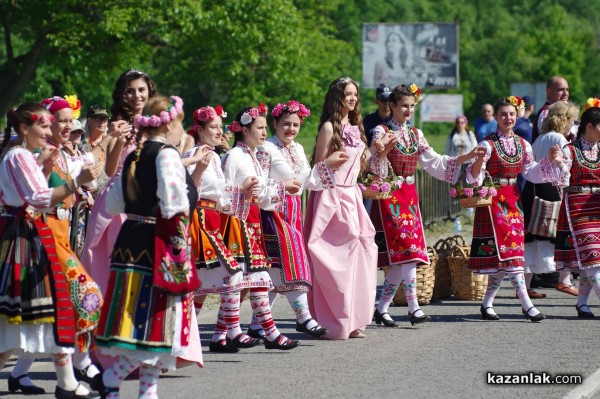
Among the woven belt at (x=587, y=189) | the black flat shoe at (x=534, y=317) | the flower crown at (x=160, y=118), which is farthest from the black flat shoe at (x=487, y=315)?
the flower crown at (x=160, y=118)

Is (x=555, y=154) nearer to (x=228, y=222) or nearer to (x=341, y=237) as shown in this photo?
(x=341, y=237)

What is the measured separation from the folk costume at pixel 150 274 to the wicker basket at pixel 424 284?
5.15 m

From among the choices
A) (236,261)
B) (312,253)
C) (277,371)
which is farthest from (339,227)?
(277,371)

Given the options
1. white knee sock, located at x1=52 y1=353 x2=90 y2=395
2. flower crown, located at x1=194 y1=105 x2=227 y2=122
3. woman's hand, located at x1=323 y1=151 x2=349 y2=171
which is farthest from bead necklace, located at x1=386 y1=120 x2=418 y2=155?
white knee sock, located at x1=52 y1=353 x2=90 y2=395

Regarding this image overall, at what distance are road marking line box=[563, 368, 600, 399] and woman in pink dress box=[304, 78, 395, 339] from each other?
2.32 m

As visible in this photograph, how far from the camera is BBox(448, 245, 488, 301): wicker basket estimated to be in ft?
39.6

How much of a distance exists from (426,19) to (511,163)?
70.3m

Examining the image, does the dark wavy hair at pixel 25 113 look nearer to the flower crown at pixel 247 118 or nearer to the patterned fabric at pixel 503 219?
the flower crown at pixel 247 118

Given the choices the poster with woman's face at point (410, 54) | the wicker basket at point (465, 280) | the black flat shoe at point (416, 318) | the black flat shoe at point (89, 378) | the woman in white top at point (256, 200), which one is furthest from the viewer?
the poster with woman's face at point (410, 54)

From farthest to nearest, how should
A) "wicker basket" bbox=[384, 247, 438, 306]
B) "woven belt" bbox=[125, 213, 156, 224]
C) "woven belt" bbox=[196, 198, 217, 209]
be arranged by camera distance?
"wicker basket" bbox=[384, 247, 438, 306] < "woven belt" bbox=[196, 198, 217, 209] < "woven belt" bbox=[125, 213, 156, 224]

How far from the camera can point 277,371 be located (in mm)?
8148

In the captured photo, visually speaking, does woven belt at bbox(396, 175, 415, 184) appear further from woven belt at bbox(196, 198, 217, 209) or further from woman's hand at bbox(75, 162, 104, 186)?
woman's hand at bbox(75, 162, 104, 186)

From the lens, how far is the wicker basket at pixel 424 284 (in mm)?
11492

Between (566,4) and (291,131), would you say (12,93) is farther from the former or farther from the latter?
(566,4)
